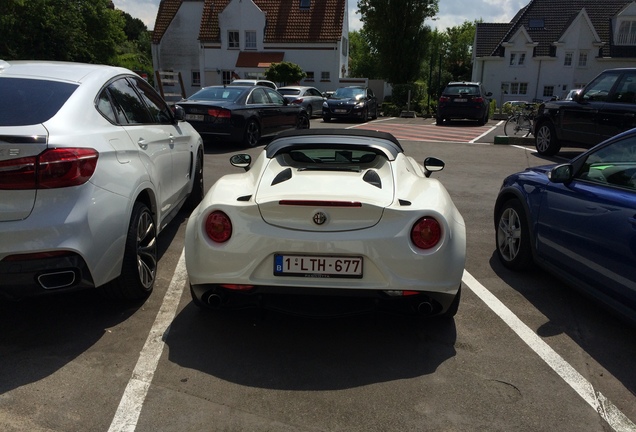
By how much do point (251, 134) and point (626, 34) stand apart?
44.8 metres

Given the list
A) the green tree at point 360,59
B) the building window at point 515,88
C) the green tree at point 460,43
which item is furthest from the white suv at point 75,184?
the green tree at point 460,43

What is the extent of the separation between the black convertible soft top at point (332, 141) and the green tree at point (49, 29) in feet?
127

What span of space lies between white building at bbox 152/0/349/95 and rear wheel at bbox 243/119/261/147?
97.0 ft

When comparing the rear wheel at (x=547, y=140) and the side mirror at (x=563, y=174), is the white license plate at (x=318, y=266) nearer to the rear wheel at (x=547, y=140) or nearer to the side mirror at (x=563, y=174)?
the side mirror at (x=563, y=174)

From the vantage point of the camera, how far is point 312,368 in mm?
→ 3182

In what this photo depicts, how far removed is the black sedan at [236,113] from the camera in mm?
11664

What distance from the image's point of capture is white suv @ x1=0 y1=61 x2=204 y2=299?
3.00 m

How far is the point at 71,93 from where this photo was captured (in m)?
3.60

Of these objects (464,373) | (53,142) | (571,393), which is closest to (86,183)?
(53,142)

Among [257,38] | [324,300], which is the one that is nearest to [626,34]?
[257,38]

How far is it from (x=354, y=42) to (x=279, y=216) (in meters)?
104

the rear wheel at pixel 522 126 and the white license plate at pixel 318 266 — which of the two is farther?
the rear wheel at pixel 522 126

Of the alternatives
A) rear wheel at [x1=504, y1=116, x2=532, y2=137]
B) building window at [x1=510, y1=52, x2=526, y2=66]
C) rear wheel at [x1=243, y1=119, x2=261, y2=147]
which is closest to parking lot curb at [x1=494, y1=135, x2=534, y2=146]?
rear wheel at [x1=504, y1=116, x2=532, y2=137]

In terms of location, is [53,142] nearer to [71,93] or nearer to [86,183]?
[86,183]
